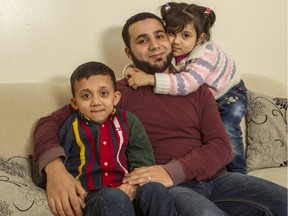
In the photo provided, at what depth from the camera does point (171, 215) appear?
128cm

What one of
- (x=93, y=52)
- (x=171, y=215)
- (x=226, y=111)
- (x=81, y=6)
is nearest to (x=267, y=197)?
(x=171, y=215)

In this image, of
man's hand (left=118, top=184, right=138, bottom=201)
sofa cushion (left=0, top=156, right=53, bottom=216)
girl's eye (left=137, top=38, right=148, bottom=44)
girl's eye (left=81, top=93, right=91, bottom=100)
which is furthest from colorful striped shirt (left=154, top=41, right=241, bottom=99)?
sofa cushion (left=0, top=156, right=53, bottom=216)

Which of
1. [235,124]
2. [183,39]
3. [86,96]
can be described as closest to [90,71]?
[86,96]

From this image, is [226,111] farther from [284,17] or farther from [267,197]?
[284,17]

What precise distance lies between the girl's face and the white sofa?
59cm

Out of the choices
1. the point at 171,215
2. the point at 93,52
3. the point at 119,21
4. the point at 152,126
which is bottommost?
the point at 171,215

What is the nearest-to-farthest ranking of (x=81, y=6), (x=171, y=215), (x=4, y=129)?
(x=171, y=215) < (x=4, y=129) < (x=81, y=6)

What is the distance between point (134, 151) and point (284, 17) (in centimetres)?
189

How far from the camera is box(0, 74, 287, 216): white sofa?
1.28m

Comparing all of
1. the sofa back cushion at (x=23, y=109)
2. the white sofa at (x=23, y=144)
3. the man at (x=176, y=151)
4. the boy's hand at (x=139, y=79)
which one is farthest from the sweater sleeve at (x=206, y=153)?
the sofa back cushion at (x=23, y=109)

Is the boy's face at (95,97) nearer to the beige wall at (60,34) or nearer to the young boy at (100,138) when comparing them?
the young boy at (100,138)

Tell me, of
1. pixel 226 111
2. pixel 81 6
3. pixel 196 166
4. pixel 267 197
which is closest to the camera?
pixel 267 197

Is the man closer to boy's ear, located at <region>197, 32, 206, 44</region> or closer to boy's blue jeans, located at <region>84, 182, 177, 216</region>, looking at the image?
boy's blue jeans, located at <region>84, 182, 177, 216</region>

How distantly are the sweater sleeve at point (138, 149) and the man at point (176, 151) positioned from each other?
63mm
